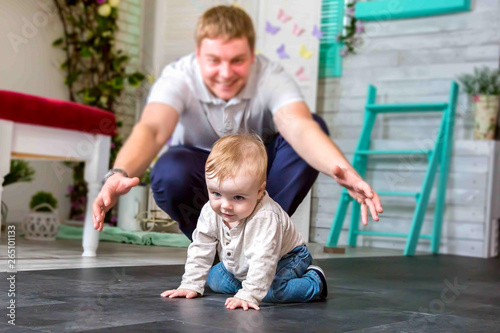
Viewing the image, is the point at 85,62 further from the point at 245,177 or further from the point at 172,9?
the point at 245,177

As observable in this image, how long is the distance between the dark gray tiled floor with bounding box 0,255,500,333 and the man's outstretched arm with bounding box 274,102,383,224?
9.3 inches

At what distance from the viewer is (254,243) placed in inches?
55.7

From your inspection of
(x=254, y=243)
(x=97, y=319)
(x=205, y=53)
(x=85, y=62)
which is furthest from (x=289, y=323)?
(x=85, y=62)

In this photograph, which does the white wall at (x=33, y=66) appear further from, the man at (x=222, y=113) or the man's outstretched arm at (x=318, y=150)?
the man's outstretched arm at (x=318, y=150)

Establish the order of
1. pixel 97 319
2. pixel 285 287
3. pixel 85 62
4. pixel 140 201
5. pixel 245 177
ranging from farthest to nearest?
pixel 85 62 < pixel 140 201 < pixel 285 287 < pixel 245 177 < pixel 97 319

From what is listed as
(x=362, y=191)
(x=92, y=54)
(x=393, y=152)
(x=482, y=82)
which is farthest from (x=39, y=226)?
(x=482, y=82)

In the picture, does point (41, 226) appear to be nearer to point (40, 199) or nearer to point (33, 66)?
point (40, 199)

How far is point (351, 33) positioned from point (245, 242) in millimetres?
3206

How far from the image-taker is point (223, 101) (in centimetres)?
194

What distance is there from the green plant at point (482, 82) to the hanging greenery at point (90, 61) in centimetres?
224

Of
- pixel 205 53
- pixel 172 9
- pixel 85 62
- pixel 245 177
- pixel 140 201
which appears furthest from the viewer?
pixel 172 9

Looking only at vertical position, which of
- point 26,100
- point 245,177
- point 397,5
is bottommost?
point 245,177

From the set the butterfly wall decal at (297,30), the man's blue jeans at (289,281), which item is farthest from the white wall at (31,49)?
the man's blue jeans at (289,281)

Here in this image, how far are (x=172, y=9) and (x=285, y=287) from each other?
3.92 m
